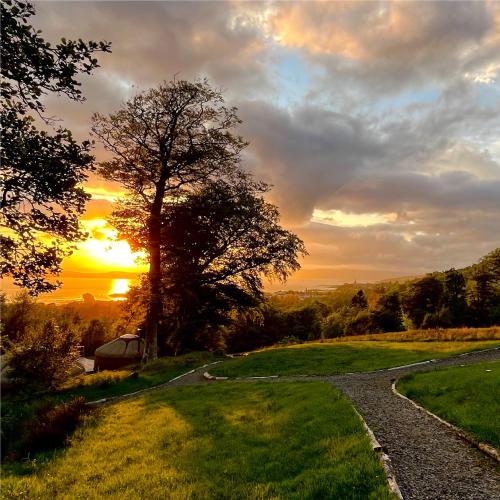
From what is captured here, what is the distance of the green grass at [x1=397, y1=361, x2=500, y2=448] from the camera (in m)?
11.3

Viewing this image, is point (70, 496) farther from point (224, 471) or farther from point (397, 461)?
point (397, 461)

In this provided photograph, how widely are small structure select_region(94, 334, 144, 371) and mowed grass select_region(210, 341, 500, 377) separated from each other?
88.1ft

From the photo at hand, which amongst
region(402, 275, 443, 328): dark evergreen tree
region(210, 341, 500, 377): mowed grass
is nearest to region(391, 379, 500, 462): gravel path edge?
region(210, 341, 500, 377): mowed grass

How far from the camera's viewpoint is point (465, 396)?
46.1ft

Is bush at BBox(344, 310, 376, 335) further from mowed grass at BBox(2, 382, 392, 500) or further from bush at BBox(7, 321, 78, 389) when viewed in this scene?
mowed grass at BBox(2, 382, 392, 500)

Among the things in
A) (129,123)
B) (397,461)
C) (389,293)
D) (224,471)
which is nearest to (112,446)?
(224,471)

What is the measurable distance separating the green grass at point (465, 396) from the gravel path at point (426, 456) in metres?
0.56

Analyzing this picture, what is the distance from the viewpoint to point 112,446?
1399 cm

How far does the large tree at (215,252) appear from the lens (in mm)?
39062

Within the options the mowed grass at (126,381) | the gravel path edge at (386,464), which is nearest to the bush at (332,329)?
the mowed grass at (126,381)

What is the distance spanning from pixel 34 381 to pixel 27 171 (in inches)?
804

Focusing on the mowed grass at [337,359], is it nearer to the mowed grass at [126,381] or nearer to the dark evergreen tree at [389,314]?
the mowed grass at [126,381]

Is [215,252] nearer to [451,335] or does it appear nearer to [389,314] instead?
[451,335]

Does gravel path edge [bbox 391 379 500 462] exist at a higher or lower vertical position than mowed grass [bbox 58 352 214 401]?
higher
